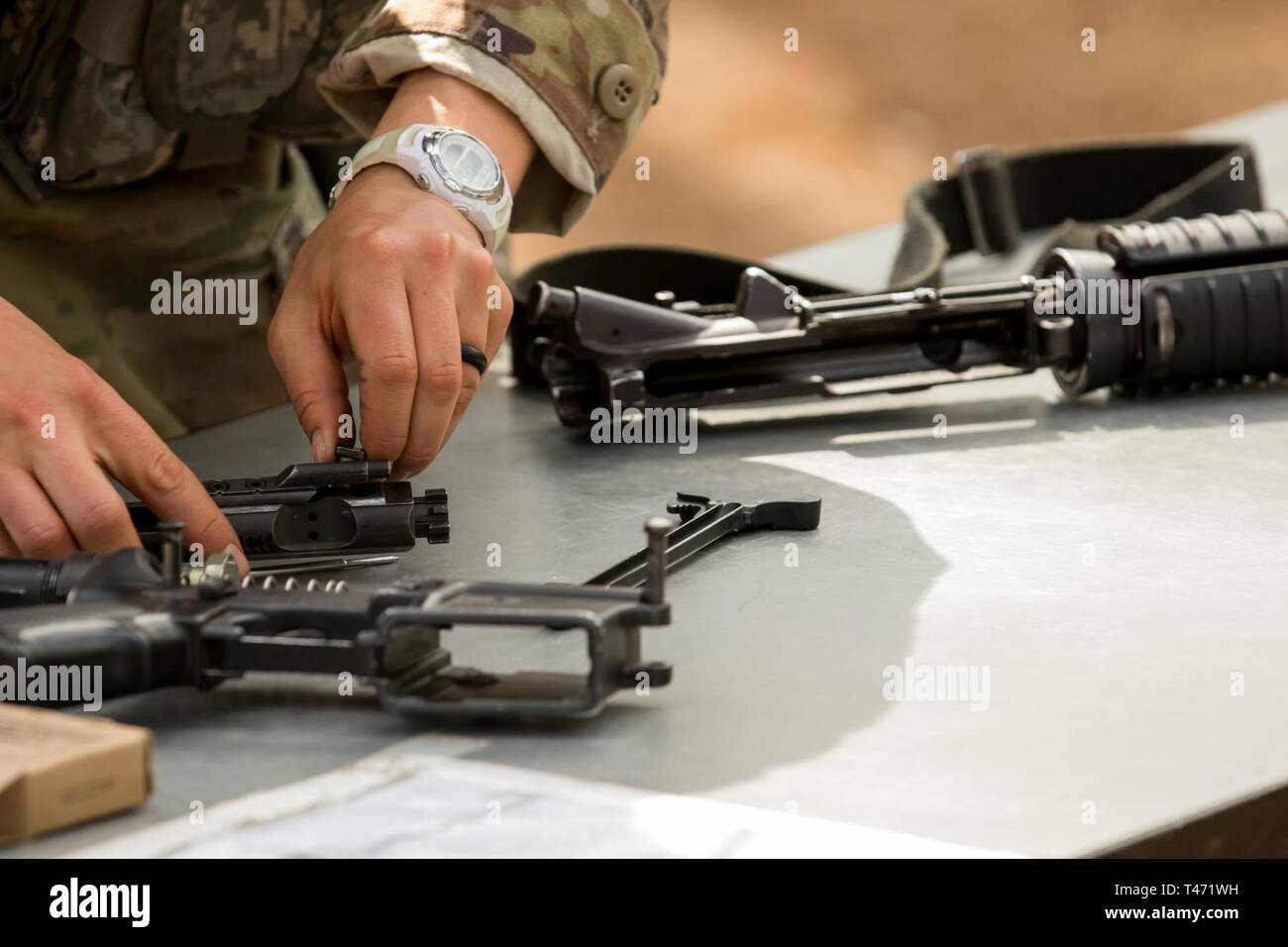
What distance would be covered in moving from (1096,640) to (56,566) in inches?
18.0

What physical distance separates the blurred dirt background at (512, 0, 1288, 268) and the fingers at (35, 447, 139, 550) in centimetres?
327

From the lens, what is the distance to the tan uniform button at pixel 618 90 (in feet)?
3.80

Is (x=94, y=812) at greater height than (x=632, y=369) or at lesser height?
lesser

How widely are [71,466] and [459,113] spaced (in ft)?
1.29

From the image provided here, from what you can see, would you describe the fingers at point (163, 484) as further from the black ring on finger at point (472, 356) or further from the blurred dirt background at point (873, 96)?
the blurred dirt background at point (873, 96)

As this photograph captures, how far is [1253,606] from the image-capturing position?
0.80 metres

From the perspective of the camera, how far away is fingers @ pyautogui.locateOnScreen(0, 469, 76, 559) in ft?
2.61

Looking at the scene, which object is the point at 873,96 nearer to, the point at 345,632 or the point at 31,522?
the point at 31,522

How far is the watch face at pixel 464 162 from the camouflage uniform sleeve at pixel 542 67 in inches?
2.5

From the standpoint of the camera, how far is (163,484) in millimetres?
833

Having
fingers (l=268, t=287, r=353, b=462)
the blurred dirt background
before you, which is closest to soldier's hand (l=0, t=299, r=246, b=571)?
fingers (l=268, t=287, r=353, b=462)

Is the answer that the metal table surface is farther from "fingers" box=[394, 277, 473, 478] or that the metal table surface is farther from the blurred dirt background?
the blurred dirt background
